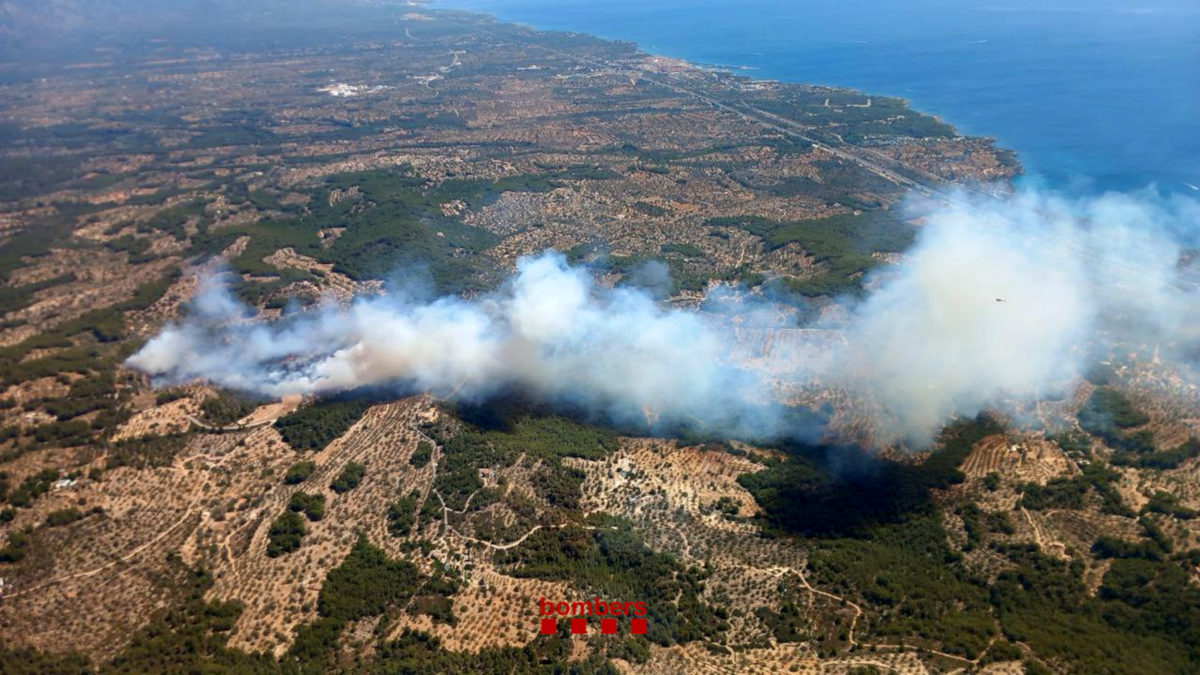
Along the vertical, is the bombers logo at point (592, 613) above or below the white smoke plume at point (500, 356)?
below

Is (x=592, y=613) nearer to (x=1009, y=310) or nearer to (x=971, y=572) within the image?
(x=971, y=572)

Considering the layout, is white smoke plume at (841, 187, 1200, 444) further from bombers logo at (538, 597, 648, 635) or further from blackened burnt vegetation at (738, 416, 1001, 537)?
bombers logo at (538, 597, 648, 635)

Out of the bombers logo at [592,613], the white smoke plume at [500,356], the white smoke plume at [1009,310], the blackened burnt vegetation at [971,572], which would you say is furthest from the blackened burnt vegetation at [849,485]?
the bombers logo at [592,613]

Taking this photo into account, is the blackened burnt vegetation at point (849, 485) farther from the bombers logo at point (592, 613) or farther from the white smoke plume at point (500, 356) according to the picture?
the bombers logo at point (592, 613)

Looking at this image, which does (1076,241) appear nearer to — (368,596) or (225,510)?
(368,596)

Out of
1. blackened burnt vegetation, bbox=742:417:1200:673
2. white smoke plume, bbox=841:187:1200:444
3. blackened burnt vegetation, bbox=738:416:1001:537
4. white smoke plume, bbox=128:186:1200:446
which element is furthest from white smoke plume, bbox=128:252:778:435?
white smoke plume, bbox=841:187:1200:444

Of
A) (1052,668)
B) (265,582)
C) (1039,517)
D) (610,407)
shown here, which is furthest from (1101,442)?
(265,582)
